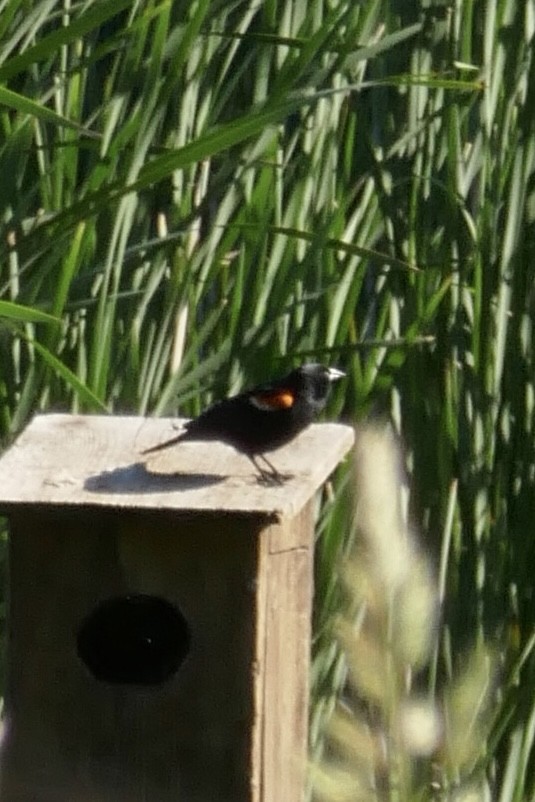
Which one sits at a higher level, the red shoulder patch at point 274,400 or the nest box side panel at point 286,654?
the red shoulder patch at point 274,400

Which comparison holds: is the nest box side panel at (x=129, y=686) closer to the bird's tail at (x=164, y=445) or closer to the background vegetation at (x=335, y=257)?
the bird's tail at (x=164, y=445)

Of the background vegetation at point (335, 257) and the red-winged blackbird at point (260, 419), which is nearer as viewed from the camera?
the red-winged blackbird at point (260, 419)

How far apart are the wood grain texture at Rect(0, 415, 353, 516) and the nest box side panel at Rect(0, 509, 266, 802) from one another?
27 millimetres

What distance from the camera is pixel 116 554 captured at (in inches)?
48.2

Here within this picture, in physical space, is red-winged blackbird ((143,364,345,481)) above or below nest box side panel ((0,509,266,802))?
above

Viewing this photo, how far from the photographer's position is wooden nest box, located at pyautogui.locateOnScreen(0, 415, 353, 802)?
120 cm

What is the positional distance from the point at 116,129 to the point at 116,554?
467mm

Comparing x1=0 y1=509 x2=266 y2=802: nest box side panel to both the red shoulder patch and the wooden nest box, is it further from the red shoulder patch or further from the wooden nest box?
the red shoulder patch

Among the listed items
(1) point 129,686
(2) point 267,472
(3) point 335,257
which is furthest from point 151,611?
(3) point 335,257

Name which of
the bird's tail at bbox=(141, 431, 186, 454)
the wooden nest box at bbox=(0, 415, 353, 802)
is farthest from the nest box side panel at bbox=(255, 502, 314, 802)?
the bird's tail at bbox=(141, 431, 186, 454)

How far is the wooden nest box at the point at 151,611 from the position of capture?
1.20 meters

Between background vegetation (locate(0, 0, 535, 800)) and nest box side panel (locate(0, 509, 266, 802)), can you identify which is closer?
nest box side panel (locate(0, 509, 266, 802))

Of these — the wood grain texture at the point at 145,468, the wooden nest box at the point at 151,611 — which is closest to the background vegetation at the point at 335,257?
the wood grain texture at the point at 145,468

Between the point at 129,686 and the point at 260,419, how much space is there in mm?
243
